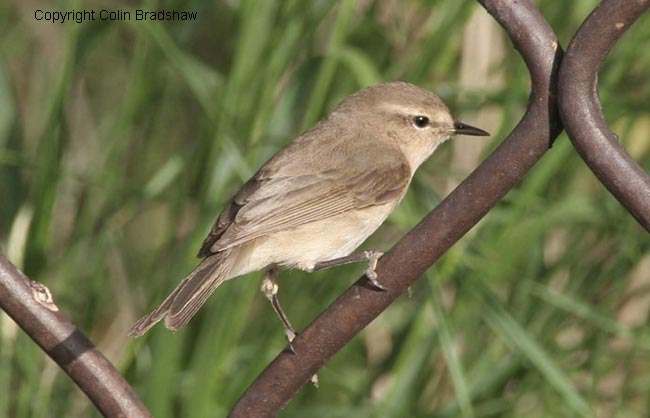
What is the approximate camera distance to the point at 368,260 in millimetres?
2270

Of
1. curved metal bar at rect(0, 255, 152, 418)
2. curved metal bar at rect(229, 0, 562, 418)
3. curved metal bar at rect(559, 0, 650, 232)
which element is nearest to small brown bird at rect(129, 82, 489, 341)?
curved metal bar at rect(0, 255, 152, 418)

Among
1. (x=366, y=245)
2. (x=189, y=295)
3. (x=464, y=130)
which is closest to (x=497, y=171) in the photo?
(x=189, y=295)

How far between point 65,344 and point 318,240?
1461 millimetres

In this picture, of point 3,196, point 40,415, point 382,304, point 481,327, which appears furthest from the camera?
point 481,327

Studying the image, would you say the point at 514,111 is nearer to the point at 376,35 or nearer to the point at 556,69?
the point at 376,35

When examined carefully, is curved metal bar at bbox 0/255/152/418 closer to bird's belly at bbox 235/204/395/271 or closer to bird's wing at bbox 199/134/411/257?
bird's wing at bbox 199/134/411/257

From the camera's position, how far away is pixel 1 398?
2818 millimetres

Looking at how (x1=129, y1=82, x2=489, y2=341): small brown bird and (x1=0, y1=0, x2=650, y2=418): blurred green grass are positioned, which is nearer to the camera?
(x1=129, y1=82, x2=489, y2=341): small brown bird

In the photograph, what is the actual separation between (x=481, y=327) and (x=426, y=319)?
0.28 m

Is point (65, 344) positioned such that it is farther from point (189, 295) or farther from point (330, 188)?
point (330, 188)

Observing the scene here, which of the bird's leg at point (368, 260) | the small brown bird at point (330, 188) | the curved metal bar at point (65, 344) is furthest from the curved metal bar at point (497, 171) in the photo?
the small brown bird at point (330, 188)

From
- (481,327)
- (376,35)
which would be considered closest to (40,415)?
(481,327)

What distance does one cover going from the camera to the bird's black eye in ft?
10.4

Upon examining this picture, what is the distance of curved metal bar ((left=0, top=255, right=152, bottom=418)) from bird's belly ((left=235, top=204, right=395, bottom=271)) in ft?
4.11
